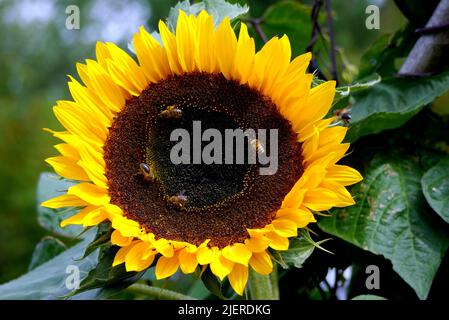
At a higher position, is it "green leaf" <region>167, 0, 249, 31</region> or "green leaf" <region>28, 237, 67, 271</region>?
"green leaf" <region>167, 0, 249, 31</region>

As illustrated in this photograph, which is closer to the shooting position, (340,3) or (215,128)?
(215,128)

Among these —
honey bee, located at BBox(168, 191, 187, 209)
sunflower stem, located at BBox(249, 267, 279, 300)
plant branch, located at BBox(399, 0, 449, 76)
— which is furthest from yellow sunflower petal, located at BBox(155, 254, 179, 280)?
plant branch, located at BBox(399, 0, 449, 76)

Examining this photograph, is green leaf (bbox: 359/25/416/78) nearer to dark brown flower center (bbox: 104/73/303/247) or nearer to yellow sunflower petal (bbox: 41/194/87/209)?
dark brown flower center (bbox: 104/73/303/247)

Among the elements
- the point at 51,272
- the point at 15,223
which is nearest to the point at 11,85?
the point at 15,223

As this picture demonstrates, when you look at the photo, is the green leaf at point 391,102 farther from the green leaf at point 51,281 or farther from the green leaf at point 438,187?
→ the green leaf at point 51,281

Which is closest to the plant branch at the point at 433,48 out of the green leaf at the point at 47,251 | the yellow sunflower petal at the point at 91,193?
the yellow sunflower petal at the point at 91,193

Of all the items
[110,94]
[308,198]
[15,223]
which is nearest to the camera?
[308,198]

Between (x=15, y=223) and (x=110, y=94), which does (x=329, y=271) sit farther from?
(x=15, y=223)
